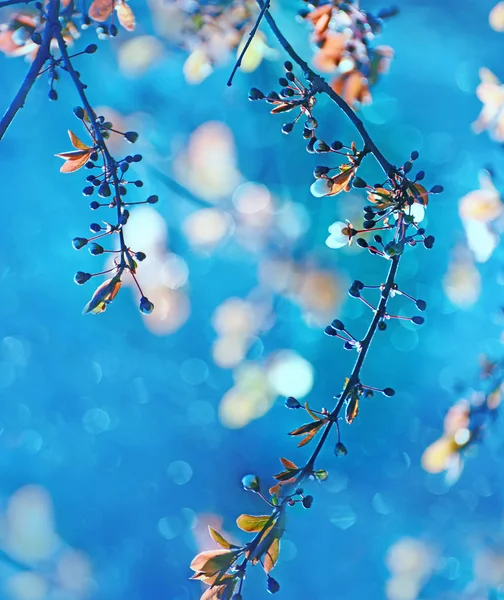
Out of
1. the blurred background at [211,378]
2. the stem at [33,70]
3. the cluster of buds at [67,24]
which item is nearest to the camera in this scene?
the stem at [33,70]

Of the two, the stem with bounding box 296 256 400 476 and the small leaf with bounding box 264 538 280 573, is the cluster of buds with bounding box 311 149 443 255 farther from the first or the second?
the small leaf with bounding box 264 538 280 573

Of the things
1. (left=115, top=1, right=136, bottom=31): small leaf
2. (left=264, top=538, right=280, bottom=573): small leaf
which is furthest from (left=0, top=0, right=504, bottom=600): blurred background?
(left=264, top=538, right=280, bottom=573): small leaf

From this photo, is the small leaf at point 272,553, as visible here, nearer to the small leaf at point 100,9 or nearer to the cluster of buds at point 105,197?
the cluster of buds at point 105,197

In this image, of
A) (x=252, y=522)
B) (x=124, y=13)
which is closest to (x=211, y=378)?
(x=252, y=522)

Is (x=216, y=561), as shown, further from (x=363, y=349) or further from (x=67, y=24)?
(x=67, y=24)

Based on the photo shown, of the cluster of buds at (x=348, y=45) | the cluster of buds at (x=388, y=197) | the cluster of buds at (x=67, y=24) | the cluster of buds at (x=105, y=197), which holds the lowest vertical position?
the cluster of buds at (x=105, y=197)

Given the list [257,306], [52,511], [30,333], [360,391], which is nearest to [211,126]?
[257,306]

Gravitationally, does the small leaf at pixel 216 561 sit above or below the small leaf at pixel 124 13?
below

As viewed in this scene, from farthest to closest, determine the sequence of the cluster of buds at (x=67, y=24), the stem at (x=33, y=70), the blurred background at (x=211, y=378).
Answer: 1. the blurred background at (x=211, y=378)
2. the cluster of buds at (x=67, y=24)
3. the stem at (x=33, y=70)

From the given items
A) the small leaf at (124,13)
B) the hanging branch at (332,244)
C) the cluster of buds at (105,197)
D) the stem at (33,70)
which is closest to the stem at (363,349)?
the hanging branch at (332,244)
